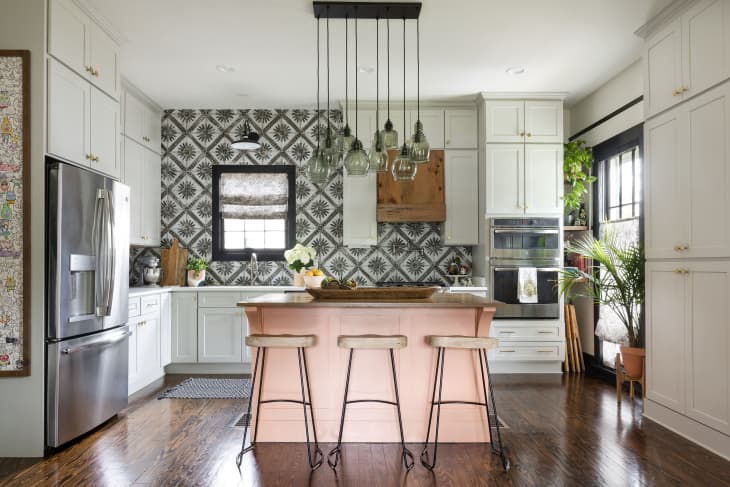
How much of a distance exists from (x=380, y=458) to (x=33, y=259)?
230cm

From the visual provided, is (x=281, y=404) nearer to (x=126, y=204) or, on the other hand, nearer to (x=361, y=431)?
(x=361, y=431)

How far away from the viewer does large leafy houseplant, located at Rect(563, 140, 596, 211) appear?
5.01m

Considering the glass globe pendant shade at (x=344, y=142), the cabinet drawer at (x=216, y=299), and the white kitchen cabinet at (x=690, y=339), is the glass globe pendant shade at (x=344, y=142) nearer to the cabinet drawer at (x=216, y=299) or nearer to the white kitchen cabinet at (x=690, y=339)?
the white kitchen cabinet at (x=690, y=339)

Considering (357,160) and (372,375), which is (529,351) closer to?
(372,375)

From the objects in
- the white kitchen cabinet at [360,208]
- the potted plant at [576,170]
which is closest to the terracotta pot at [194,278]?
the white kitchen cabinet at [360,208]

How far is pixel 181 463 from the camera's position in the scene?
279 centimetres

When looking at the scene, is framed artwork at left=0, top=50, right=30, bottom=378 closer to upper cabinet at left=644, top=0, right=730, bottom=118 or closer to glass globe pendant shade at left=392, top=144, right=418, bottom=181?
glass globe pendant shade at left=392, top=144, right=418, bottom=181

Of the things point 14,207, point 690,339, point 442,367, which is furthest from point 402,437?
point 14,207

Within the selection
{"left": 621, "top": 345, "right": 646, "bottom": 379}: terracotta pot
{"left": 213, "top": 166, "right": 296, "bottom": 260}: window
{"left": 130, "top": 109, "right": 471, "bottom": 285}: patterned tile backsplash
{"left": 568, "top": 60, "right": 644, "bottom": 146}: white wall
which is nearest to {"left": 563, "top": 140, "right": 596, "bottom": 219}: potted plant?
{"left": 568, "top": 60, "right": 644, "bottom": 146}: white wall

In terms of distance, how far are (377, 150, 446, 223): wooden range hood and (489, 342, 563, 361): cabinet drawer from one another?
57.6 inches

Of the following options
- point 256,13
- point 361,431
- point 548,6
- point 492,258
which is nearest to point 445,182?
point 492,258

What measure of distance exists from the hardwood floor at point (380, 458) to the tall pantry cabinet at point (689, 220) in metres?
0.31

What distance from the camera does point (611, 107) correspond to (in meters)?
4.75

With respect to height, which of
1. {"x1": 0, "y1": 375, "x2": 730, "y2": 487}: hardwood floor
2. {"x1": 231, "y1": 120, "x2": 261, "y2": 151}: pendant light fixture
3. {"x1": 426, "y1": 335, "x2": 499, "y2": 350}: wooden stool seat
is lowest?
{"x1": 0, "y1": 375, "x2": 730, "y2": 487}: hardwood floor
